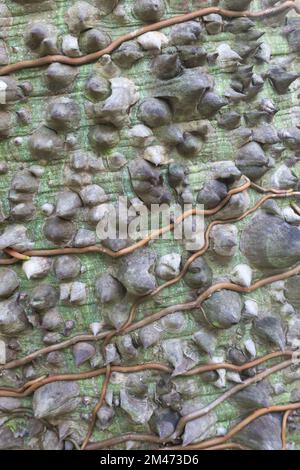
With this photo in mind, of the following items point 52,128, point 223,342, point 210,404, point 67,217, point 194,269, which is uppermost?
point 52,128

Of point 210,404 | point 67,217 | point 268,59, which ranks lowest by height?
point 210,404

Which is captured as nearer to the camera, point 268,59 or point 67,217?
point 67,217

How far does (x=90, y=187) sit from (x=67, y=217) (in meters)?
0.09

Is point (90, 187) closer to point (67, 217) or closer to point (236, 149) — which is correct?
point (67, 217)

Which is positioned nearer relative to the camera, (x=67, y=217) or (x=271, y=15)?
(x=67, y=217)

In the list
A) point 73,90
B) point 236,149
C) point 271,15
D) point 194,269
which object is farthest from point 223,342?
point 271,15

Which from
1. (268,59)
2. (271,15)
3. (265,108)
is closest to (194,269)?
(265,108)

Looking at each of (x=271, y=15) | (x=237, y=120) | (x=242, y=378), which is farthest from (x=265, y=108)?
(x=242, y=378)

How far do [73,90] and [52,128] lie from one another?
10cm

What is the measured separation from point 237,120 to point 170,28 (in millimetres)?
269

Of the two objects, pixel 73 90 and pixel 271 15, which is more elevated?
pixel 271 15

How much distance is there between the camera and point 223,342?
3.43 ft

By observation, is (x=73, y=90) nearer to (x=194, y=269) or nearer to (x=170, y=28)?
(x=170, y=28)

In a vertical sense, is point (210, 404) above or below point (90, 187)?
below
